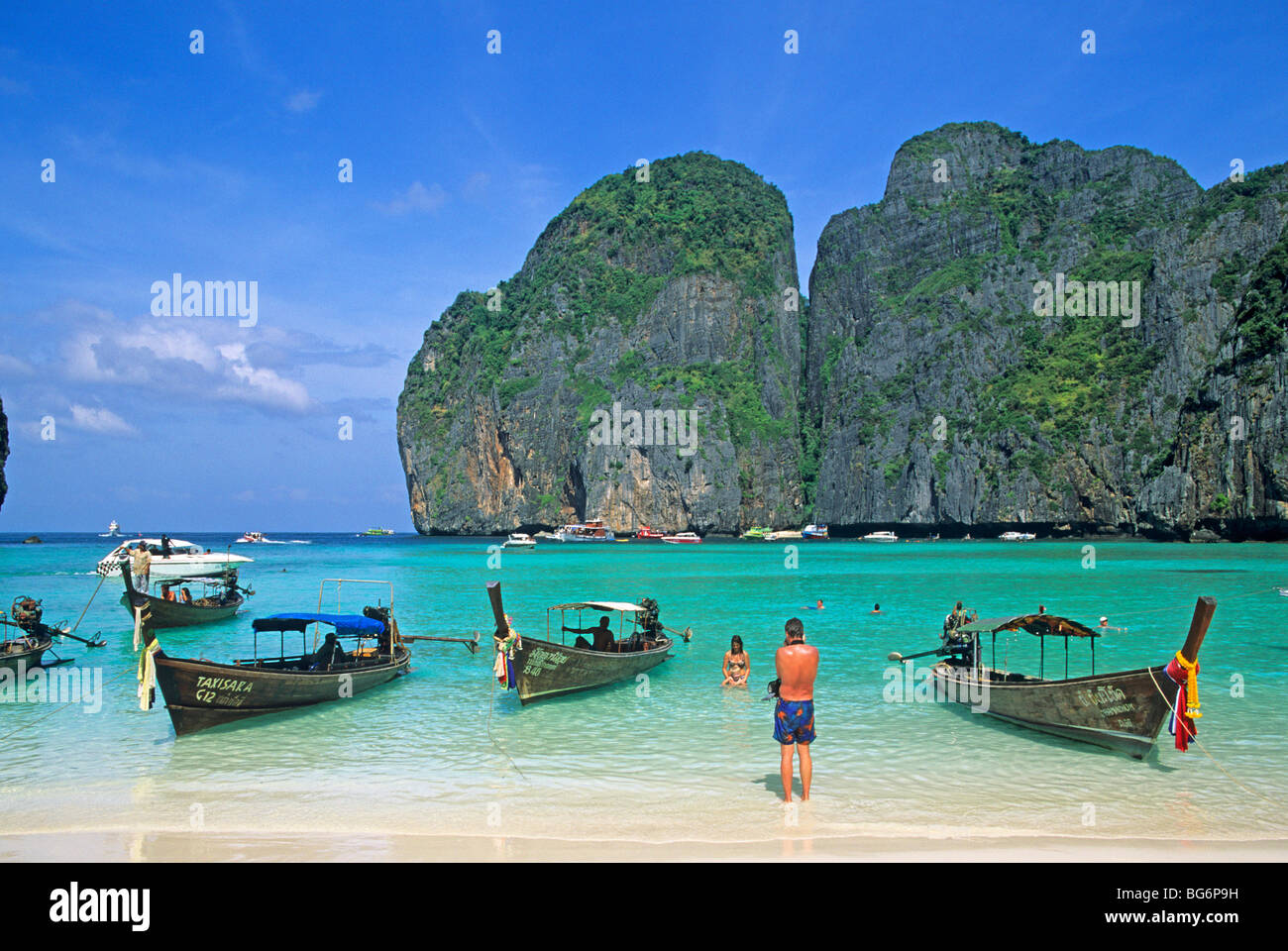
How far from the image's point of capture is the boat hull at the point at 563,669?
13.9 meters

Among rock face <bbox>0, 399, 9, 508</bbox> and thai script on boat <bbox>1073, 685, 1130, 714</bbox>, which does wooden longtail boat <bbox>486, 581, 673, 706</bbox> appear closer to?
thai script on boat <bbox>1073, 685, 1130, 714</bbox>

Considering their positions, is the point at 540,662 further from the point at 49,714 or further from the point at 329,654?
the point at 49,714

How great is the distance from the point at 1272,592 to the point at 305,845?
37.9m

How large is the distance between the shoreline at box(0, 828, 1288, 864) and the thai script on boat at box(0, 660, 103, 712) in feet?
27.0

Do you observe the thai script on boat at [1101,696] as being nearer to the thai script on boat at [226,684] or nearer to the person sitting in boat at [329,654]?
the thai script on boat at [226,684]

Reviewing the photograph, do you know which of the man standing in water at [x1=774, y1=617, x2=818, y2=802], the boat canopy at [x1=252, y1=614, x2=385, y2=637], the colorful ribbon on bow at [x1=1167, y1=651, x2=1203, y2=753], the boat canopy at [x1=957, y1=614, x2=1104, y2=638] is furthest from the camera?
the boat canopy at [x1=252, y1=614, x2=385, y2=637]

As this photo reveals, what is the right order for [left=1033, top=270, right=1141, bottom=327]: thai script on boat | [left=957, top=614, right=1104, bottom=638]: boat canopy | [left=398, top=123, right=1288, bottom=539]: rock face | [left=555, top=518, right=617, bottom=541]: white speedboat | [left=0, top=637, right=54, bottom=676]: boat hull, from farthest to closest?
1. [left=555, top=518, right=617, bottom=541]: white speedboat
2. [left=1033, top=270, right=1141, bottom=327]: thai script on boat
3. [left=398, top=123, right=1288, bottom=539]: rock face
4. [left=0, top=637, right=54, bottom=676]: boat hull
5. [left=957, top=614, right=1104, bottom=638]: boat canopy

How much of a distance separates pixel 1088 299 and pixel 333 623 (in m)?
118

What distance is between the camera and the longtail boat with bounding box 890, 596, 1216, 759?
9.67 m

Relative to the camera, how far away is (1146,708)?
1011 centimetres

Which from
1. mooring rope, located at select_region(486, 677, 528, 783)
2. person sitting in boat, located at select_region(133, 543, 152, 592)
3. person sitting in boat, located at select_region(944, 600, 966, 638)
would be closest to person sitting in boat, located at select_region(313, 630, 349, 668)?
mooring rope, located at select_region(486, 677, 528, 783)

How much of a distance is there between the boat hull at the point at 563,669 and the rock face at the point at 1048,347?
222 ft
